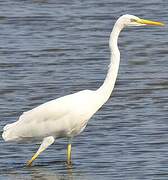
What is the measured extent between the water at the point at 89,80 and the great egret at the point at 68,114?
37 cm

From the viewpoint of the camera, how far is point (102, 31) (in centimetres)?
2095

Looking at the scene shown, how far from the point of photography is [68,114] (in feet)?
39.5

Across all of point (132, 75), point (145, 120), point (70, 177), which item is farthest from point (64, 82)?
point (70, 177)

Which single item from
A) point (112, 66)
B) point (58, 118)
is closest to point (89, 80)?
point (58, 118)

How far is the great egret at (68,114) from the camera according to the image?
1195cm

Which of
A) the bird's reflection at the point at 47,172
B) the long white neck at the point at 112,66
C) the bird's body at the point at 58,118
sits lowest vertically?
the bird's reflection at the point at 47,172

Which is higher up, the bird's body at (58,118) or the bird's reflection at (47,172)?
the bird's body at (58,118)

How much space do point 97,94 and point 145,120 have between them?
2208mm

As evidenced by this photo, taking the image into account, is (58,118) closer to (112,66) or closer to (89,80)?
(112,66)

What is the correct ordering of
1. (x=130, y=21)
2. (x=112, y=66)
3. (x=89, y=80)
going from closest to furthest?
(x=112, y=66) → (x=130, y=21) → (x=89, y=80)

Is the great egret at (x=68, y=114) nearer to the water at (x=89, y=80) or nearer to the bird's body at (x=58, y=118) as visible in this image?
the bird's body at (x=58, y=118)

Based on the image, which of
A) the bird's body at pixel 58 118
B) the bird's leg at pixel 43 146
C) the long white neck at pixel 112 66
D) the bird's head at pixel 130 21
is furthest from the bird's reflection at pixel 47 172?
the bird's head at pixel 130 21

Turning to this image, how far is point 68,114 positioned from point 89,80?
459cm

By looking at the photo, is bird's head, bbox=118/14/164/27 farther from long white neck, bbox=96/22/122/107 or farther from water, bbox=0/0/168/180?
water, bbox=0/0/168/180
